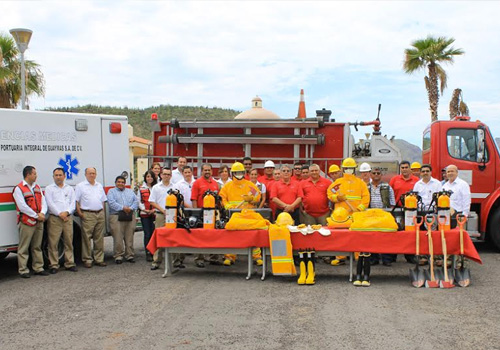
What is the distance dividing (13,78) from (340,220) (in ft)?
46.2

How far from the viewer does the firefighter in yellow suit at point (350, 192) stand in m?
9.23

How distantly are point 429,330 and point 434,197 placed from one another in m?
3.33

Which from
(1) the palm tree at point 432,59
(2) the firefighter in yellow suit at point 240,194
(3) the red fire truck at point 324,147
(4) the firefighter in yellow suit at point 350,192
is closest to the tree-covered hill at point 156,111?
(1) the palm tree at point 432,59

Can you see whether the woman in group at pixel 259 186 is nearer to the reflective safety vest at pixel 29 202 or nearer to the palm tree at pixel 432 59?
the reflective safety vest at pixel 29 202

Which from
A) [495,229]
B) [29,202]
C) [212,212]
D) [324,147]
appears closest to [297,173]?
[324,147]

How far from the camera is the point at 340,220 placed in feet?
28.9

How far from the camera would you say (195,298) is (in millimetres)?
7453

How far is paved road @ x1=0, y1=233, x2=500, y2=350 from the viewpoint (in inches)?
221

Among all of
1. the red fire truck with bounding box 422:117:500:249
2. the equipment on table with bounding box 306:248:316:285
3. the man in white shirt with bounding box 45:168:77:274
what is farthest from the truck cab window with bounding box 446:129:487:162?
the man in white shirt with bounding box 45:168:77:274

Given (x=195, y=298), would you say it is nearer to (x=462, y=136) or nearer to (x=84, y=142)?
(x=84, y=142)

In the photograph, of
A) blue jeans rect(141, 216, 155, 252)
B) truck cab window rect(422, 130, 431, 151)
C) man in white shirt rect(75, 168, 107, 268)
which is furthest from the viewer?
truck cab window rect(422, 130, 431, 151)

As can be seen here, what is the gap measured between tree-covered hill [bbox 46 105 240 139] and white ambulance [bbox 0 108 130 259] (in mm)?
47266

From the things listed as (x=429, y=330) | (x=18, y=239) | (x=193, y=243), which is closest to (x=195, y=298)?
(x=193, y=243)

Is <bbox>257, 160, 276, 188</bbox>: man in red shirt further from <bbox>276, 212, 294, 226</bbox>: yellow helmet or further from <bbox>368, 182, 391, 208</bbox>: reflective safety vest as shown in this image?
<bbox>368, 182, 391, 208</bbox>: reflective safety vest
